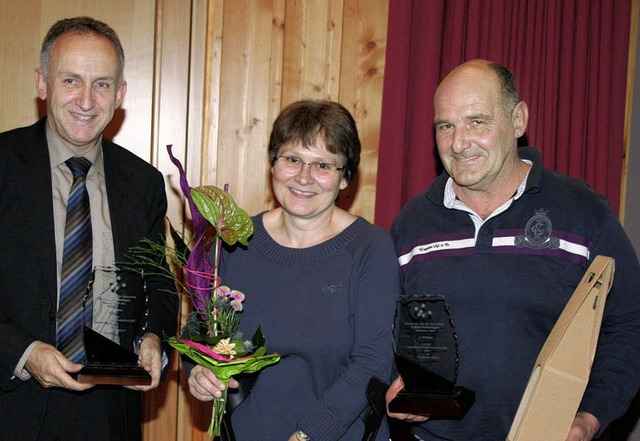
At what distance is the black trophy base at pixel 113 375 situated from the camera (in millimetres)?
2326

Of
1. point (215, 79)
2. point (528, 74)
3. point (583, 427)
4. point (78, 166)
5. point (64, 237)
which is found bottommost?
point (583, 427)

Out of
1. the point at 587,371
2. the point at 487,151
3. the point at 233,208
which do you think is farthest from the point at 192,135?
the point at 587,371

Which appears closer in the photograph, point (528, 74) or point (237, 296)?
point (237, 296)

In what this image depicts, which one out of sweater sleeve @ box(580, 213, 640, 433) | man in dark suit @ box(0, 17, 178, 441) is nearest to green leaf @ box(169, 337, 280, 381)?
man in dark suit @ box(0, 17, 178, 441)

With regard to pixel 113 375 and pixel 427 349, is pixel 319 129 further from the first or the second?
pixel 113 375

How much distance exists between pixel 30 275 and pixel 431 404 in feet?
4.38

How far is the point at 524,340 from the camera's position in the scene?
2.45m

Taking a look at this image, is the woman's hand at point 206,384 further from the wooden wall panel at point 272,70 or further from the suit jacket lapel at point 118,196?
the wooden wall panel at point 272,70

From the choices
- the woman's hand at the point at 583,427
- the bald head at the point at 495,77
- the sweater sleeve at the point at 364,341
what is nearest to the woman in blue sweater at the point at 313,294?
the sweater sleeve at the point at 364,341

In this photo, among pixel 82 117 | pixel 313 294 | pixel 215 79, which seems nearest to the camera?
pixel 313 294

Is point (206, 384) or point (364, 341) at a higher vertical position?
point (364, 341)

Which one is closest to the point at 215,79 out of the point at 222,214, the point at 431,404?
the point at 222,214

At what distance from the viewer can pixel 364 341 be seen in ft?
7.78

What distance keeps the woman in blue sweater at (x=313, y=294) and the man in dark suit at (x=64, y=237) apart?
33 centimetres
